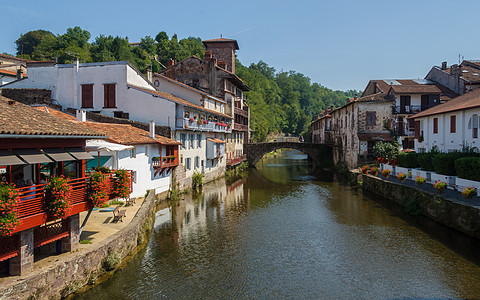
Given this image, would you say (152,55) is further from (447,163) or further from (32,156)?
(32,156)

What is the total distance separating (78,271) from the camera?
463 inches

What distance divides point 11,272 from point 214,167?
105 ft

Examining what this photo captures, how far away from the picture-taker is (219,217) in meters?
24.2

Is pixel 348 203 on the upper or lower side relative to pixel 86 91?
lower

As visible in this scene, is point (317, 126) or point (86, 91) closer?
point (86, 91)

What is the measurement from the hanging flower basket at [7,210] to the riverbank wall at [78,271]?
1465 millimetres

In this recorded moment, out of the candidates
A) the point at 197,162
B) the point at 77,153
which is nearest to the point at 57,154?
the point at 77,153

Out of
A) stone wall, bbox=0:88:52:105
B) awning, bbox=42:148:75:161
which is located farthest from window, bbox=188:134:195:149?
awning, bbox=42:148:75:161

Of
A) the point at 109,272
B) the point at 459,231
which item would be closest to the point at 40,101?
the point at 109,272

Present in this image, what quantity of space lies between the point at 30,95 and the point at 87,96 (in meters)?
5.35

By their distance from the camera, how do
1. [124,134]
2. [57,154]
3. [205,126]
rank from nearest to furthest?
[57,154], [124,134], [205,126]

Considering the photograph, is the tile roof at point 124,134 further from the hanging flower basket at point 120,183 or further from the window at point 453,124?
the window at point 453,124

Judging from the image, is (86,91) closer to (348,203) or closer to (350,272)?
(348,203)

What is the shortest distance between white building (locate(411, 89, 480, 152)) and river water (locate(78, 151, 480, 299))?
26.1 feet
